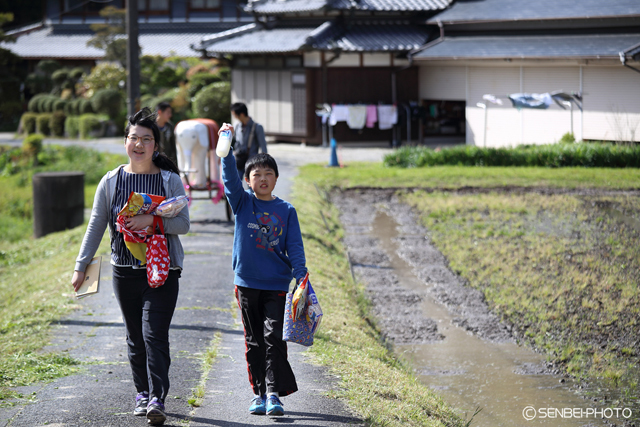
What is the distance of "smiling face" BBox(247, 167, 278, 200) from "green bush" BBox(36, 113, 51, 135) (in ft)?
92.1

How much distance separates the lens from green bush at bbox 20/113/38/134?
101ft

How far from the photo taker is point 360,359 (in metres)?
6.27

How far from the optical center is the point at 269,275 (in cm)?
464

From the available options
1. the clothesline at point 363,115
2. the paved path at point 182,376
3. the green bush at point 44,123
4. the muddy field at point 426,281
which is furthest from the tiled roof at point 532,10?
the green bush at point 44,123

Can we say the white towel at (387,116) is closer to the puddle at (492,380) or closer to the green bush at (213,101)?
the green bush at (213,101)

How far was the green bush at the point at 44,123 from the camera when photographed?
3033 cm

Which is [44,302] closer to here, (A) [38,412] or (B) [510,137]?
(A) [38,412]

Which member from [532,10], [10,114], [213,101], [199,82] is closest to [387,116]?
[532,10]

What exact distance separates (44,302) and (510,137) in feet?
55.2

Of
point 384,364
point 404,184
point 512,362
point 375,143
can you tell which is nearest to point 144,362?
point 384,364

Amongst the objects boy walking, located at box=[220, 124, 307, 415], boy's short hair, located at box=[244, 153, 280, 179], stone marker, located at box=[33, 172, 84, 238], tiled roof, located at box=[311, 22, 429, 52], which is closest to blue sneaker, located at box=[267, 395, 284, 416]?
boy walking, located at box=[220, 124, 307, 415]

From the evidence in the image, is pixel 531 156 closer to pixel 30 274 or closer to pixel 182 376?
pixel 30 274

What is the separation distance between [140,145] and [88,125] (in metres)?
25.6

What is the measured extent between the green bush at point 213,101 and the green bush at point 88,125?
409 centimetres
